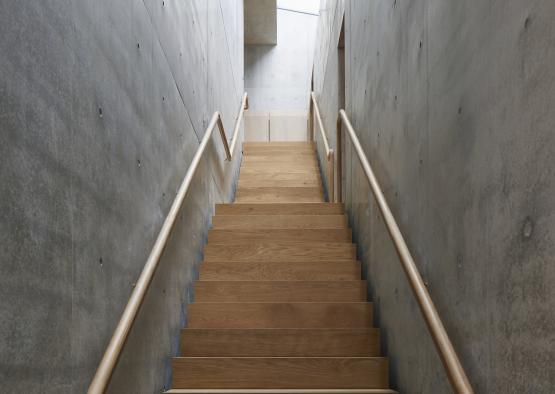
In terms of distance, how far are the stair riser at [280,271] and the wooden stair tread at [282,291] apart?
184 mm

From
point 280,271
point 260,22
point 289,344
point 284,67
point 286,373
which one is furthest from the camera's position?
point 284,67

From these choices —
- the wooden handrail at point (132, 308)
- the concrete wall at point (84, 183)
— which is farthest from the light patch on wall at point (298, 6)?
the wooden handrail at point (132, 308)

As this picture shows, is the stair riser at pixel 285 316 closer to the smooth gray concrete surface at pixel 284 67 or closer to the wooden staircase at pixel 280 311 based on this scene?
the wooden staircase at pixel 280 311

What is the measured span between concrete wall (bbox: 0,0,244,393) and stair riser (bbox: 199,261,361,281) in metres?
0.68

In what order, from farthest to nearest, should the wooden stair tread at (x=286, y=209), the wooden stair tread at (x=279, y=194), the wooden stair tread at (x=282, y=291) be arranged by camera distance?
the wooden stair tread at (x=279, y=194)
the wooden stair tread at (x=286, y=209)
the wooden stair tread at (x=282, y=291)

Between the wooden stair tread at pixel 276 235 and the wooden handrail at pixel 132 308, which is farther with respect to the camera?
the wooden stair tread at pixel 276 235

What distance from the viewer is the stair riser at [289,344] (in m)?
2.97

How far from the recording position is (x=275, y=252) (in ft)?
12.9

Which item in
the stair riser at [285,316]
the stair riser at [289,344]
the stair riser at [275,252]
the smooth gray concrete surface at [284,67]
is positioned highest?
the smooth gray concrete surface at [284,67]

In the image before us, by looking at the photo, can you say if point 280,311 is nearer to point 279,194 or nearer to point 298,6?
point 279,194

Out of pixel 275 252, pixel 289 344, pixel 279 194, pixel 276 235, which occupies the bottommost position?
pixel 289 344

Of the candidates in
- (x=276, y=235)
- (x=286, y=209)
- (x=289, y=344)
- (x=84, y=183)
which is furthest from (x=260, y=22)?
(x=84, y=183)

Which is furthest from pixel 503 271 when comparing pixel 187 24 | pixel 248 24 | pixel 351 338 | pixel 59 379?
pixel 248 24

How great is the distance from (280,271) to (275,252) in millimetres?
280
